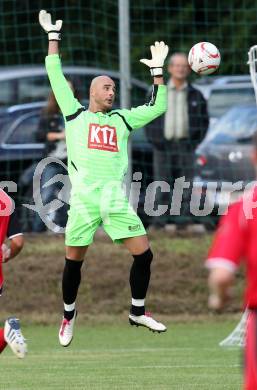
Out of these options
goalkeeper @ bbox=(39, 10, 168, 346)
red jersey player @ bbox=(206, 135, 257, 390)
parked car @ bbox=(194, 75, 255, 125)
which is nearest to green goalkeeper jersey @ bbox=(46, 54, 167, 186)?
goalkeeper @ bbox=(39, 10, 168, 346)

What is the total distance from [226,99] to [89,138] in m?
7.30

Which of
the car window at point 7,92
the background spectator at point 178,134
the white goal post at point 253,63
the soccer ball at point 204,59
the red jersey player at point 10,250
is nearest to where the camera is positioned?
the red jersey player at point 10,250

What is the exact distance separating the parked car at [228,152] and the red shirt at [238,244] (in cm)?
1057

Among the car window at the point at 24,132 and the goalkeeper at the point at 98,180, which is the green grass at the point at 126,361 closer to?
the goalkeeper at the point at 98,180

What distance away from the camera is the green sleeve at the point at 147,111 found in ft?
39.3

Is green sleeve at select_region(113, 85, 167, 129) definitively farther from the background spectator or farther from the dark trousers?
the dark trousers

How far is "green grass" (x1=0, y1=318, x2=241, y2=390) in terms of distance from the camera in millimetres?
11133

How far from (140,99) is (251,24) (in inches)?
77.5

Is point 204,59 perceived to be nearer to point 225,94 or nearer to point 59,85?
point 59,85

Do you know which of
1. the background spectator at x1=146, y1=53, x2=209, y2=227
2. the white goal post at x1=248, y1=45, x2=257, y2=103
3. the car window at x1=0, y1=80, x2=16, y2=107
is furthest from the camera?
the car window at x1=0, y1=80, x2=16, y2=107

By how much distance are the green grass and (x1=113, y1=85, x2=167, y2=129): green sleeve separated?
7.04 feet

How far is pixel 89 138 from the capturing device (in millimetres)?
11766

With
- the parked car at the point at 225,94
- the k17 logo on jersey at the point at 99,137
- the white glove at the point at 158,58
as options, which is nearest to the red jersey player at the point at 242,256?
the k17 logo on jersey at the point at 99,137

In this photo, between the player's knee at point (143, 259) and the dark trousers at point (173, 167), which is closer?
the player's knee at point (143, 259)
